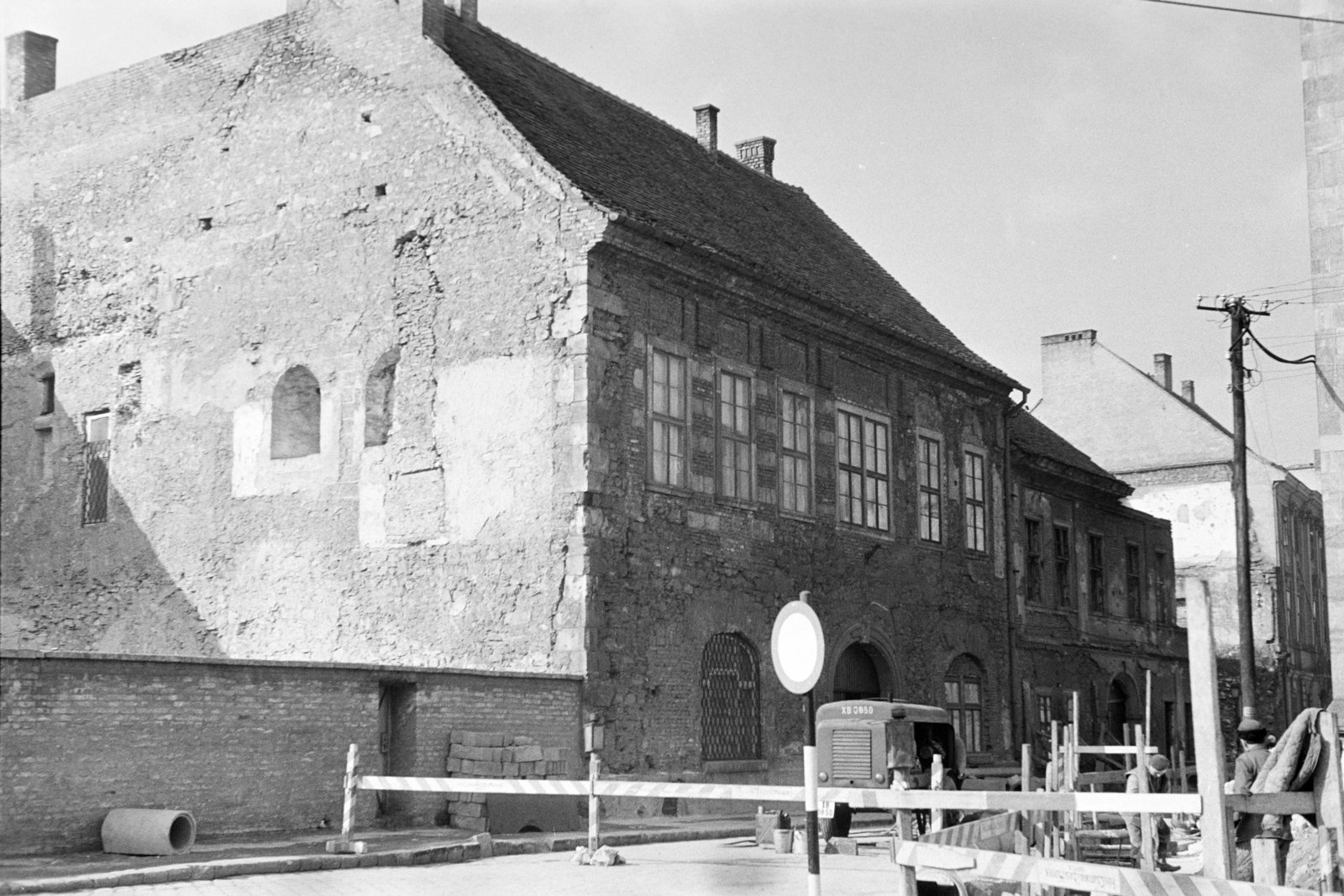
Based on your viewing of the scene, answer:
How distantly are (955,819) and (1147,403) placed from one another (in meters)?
31.5

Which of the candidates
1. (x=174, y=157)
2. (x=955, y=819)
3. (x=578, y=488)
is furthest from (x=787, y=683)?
(x=174, y=157)

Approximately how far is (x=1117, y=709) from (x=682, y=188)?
1731cm

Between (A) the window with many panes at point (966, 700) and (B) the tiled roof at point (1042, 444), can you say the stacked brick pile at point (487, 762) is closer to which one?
(A) the window with many panes at point (966, 700)

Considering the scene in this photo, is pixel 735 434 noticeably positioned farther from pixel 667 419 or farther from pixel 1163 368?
pixel 1163 368

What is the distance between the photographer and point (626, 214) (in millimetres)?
20438

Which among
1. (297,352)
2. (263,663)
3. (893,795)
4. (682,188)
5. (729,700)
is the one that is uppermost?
(682,188)

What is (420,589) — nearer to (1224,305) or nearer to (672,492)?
(672,492)

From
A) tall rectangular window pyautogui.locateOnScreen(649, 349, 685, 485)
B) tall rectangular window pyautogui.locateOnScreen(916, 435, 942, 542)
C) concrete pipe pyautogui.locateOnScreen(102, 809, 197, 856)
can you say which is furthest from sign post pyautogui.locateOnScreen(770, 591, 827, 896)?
tall rectangular window pyautogui.locateOnScreen(916, 435, 942, 542)

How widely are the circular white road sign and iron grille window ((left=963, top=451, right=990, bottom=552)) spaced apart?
19685mm

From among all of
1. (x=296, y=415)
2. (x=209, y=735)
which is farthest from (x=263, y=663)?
(x=296, y=415)

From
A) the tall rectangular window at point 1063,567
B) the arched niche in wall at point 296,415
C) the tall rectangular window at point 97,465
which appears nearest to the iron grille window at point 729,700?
the arched niche in wall at point 296,415

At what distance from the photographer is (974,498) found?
29.5 m

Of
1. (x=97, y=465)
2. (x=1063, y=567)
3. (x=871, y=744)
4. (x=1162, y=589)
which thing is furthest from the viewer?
(x=1162, y=589)

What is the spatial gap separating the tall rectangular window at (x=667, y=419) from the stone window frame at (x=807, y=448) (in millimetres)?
2398
